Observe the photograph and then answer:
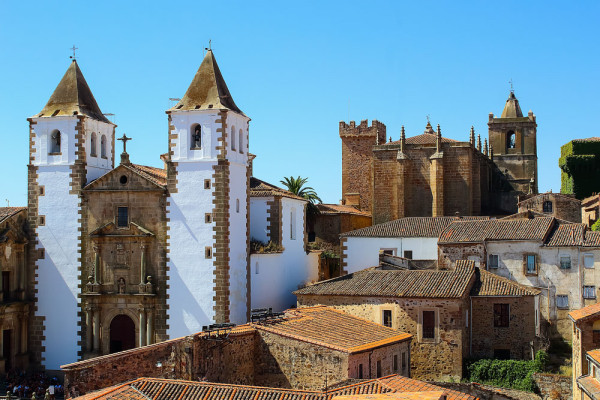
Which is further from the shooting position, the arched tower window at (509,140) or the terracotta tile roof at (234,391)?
the arched tower window at (509,140)

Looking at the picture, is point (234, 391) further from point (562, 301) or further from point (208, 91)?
point (562, 301)

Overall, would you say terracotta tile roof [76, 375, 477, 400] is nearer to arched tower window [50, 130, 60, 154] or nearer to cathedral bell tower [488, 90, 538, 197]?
arched tower window [50, 130, 60, 154]

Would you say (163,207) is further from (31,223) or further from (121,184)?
(31,223)

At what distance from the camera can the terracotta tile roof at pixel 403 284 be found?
3594cm

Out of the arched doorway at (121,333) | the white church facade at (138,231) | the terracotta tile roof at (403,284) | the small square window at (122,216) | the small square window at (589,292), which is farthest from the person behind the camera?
the small square window at (589,292)

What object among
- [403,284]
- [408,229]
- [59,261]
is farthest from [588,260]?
[59,261]

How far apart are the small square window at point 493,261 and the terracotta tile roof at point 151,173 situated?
15609 millimetres

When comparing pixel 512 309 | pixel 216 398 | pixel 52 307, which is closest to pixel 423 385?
pixel 216 398

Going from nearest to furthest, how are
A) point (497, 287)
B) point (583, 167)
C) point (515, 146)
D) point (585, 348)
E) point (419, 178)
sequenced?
point (585, 348), point (497, 287), point (419, 178), point (583, 167), point (515, 146)

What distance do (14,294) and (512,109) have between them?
45598mm

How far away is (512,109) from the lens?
71188 millimetres

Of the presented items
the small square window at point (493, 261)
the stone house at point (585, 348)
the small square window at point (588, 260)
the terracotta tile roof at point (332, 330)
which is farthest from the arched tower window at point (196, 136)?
the small square window at point (588, 260)

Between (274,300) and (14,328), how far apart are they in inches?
466

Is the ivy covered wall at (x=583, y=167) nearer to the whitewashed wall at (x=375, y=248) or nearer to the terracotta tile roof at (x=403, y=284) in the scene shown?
the whitewashed wall at (x=375, y=248)
